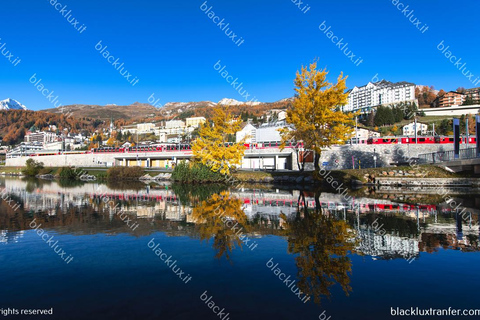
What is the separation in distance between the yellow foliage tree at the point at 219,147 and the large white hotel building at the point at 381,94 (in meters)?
125

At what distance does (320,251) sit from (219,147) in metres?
30.2

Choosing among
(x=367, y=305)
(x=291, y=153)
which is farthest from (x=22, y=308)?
(x=291, y=153)

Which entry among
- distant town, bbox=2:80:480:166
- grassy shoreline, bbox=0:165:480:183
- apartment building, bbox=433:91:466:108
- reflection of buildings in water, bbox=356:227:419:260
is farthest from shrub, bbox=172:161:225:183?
apartment building, bbox=433:91:466:108

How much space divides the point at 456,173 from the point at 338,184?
10.9 m

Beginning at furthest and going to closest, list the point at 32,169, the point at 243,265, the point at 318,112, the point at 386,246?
the point at 32,169
the point at 318,112
the point at 386,246
the point at 243,265

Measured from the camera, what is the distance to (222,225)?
42.9 feet

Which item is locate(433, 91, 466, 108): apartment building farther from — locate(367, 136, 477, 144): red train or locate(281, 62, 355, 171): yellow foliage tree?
locate(281, 62, 355, 171): yellow foliage tree
